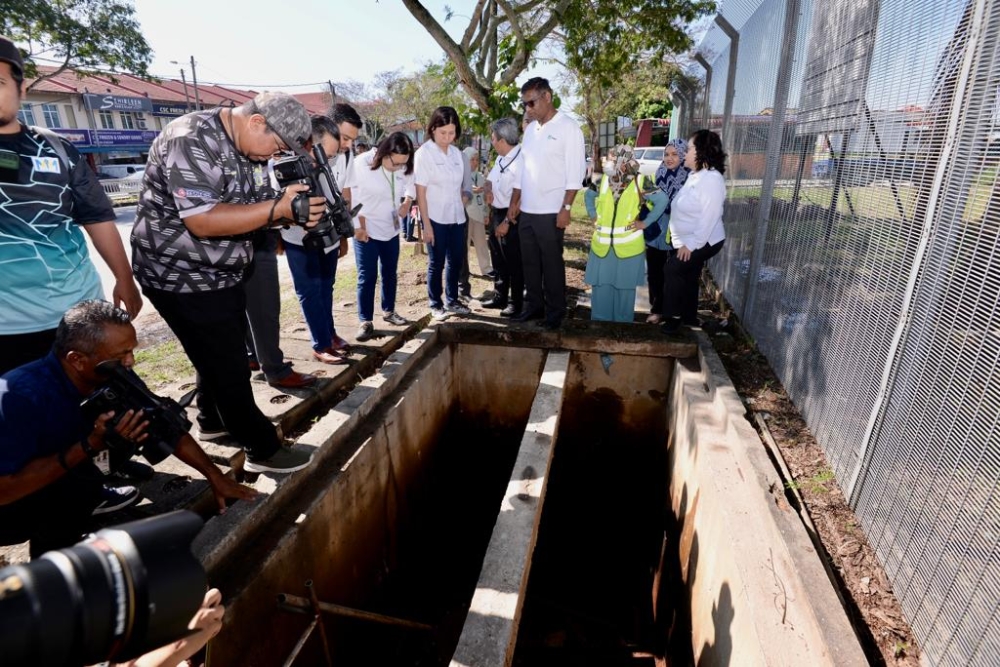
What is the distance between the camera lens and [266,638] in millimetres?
2455

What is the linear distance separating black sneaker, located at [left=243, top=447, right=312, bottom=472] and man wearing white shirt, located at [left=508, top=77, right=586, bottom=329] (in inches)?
92.9

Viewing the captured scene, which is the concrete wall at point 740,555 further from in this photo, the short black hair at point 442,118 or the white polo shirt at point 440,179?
the short black hair at point 442,118

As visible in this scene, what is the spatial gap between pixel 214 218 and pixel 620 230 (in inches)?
124

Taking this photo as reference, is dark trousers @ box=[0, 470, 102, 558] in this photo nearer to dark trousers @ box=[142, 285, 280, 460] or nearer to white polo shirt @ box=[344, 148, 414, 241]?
dark trousers @ box=[142, 285, 280, 460]

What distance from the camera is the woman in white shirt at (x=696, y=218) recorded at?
13.0 feet

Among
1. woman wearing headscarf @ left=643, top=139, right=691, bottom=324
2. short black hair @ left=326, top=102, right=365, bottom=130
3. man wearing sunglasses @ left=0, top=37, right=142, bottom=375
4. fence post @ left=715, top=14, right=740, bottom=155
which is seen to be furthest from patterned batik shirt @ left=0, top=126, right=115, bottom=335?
fence post @ left=715, top=14, right=740, bottom=155

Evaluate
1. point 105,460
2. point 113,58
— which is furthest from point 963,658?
point 113,58

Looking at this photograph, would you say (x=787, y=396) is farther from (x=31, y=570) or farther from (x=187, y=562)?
(x=31, y=570)

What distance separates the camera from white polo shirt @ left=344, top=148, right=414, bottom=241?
4.14 metres

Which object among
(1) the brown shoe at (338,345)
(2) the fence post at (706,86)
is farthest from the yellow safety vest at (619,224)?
(2) the fence post at (706,86)

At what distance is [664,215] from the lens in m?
4.75

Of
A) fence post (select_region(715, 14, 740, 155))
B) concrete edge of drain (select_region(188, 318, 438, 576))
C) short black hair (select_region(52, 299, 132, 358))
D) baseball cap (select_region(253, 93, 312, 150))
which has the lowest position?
concrete edge of drain (select_region(188, 318, 438, 576))

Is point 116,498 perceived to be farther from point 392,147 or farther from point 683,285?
point 683,285

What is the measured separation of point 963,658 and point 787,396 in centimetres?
199
